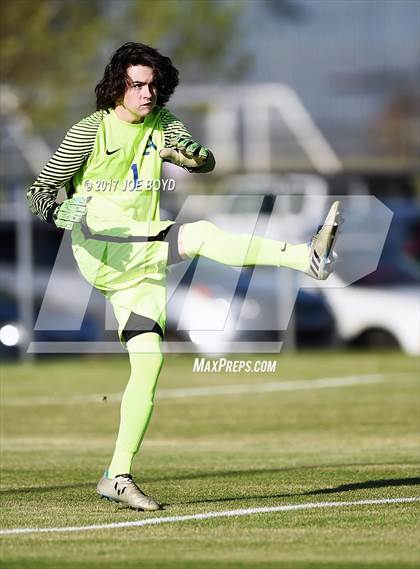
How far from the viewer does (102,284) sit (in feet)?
28.2

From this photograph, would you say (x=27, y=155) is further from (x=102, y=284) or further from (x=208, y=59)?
(x=102, y=284)

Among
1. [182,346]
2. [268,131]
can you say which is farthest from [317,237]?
[268,131]

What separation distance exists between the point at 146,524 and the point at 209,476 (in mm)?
2603

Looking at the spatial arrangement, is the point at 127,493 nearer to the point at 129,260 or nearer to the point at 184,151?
the point at 129,260

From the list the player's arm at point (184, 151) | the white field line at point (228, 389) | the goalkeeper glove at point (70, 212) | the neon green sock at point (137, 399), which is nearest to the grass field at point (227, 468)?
the white field line at point (228, 389)

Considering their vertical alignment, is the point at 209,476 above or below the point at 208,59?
below

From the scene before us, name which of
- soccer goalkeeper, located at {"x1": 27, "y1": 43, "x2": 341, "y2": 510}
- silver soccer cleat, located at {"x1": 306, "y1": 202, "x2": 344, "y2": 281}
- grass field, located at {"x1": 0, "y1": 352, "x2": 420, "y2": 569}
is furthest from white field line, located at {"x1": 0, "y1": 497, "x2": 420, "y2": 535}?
silver soccer cleat, located at {"x1": 306, "y1": 202, "x2": 344, "y2": 281}

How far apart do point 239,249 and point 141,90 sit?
1026 mm

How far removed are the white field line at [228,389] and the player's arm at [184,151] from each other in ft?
31.7

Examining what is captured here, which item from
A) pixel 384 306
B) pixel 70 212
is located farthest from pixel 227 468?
pixel 384 306

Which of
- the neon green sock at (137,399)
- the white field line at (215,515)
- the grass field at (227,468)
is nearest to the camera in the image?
the grass field at (227,468)

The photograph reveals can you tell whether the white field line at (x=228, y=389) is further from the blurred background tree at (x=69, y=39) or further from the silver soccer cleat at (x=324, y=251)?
the blurred background tree at (x=69, y=39)

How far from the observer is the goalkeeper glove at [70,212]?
8344 mm

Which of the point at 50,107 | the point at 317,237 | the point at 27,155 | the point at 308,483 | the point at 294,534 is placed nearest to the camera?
the point at 294,534
